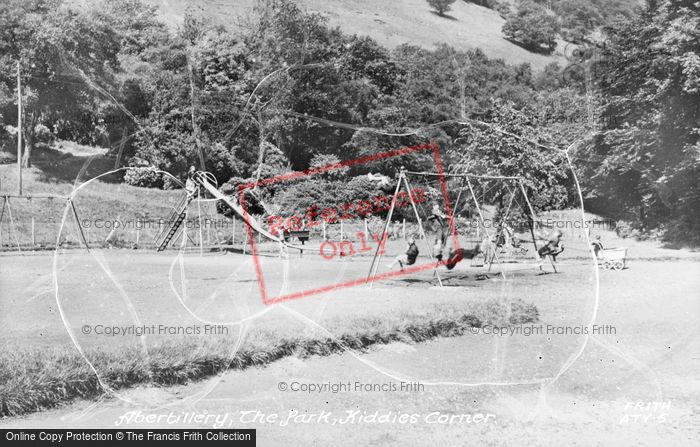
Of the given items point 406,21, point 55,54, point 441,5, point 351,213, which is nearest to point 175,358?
point 351,213

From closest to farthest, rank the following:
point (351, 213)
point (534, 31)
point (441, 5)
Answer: point (351, 213), point (534, 31), point (441, 5)

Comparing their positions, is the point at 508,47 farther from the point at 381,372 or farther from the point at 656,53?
the point at 381,372

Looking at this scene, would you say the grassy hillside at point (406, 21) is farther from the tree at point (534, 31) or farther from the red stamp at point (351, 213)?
the red stamp at point (351, 213)

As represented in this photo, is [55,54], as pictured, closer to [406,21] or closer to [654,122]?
[654,122]

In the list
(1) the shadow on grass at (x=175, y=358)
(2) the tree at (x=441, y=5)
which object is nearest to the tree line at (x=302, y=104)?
(1) the shadow on grass at (x=175, y=358)

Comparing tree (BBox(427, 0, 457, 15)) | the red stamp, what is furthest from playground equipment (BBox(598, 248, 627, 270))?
tree (BBox(427, 0, 457, 15))

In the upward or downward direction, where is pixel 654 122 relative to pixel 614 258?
upward
